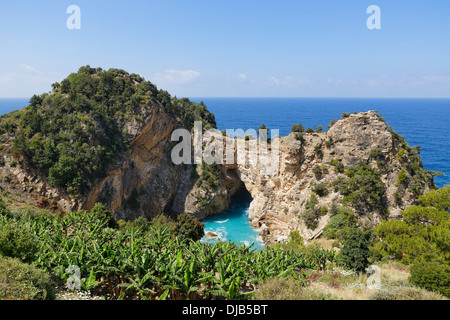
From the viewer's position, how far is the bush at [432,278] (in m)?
13.3

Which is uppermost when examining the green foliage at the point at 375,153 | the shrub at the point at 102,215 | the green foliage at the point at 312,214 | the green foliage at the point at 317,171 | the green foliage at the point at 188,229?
the green foliage at the point at 375,153

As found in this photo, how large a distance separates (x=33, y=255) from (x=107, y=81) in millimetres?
37415

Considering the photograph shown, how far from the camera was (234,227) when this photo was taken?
45.1 metres

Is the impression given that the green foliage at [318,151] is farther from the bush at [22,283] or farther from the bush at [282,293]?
the bush at [22,283]

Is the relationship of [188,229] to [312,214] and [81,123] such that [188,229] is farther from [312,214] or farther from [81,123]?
[81,123]

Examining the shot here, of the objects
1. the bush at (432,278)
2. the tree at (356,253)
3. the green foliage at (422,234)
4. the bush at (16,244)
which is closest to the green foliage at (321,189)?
the green foliage at (422,234)

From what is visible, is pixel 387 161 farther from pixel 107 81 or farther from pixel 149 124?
pixel 107 81

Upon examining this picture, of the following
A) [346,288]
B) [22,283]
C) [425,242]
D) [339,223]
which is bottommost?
[339,223]

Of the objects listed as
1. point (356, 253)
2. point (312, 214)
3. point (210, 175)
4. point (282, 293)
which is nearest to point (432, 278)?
point (356, 253)

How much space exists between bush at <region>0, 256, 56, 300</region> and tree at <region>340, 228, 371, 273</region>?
17.6 m

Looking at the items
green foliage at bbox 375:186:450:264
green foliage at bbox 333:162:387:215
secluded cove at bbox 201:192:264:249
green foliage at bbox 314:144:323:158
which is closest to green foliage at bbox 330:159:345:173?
green foliage at bbox 314:144:323:158

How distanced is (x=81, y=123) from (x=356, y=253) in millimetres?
37354

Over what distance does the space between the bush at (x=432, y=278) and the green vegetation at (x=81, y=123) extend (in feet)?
116
